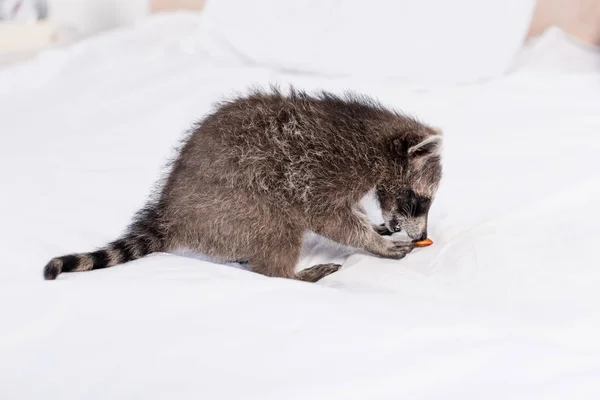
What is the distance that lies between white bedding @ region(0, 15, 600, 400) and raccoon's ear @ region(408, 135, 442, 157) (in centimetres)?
27

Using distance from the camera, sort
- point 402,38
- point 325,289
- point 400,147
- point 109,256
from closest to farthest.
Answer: point 325,289 → point 109,256 → point 400,147 → point 402,38

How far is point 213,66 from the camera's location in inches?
137

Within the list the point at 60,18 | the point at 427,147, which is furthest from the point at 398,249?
the point at 60,18

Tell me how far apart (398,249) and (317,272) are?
0.26m

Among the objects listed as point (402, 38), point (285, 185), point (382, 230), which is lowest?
point (382, 230)

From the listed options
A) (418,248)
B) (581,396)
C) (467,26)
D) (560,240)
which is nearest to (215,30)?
(467,26)

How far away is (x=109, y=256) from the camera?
169 cm

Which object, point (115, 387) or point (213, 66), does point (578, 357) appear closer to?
point (115, 387)

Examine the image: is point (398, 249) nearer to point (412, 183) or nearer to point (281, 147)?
point (412, 183)

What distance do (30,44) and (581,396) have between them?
14.3ft

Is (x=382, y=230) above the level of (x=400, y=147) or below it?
below

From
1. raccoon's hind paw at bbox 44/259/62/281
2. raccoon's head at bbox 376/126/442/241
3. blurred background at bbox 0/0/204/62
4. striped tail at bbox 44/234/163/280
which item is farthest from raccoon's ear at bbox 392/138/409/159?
blurred background at bbox 0/0/204/62

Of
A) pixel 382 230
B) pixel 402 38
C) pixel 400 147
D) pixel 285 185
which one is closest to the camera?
pixel 285 185

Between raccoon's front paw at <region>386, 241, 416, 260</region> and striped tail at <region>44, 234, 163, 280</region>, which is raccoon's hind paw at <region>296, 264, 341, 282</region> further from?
striped tail at <region>44, 234, 163, 280</region>
